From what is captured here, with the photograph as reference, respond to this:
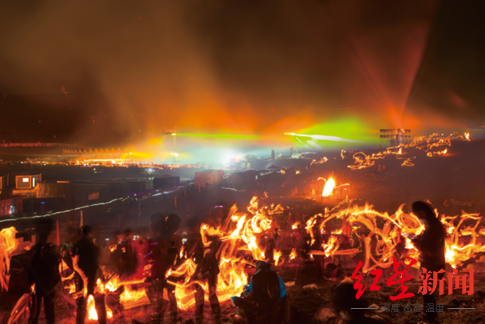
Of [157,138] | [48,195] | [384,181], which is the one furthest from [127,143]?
[384,181]

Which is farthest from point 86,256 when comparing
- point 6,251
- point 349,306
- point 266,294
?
point 349,306

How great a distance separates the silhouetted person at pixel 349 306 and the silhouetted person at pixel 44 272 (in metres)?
4.12

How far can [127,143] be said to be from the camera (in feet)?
283

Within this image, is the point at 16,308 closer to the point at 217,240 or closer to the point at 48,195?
the point at 217,240

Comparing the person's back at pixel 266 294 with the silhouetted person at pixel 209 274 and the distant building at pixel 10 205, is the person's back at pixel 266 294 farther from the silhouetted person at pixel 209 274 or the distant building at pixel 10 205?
the distant building at pixel 10 205

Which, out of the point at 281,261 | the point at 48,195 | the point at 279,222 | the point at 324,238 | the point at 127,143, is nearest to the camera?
the point at 281,261

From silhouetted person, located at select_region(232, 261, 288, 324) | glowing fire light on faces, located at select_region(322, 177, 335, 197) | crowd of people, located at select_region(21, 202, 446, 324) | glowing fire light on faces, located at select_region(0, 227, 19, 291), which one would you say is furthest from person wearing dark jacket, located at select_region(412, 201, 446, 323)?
glowing fire light on faces, located at select_region(322, 177, 335, 197)

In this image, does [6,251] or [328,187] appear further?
[328,187]

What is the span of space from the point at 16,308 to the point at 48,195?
2348cm

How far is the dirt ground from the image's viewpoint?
4.97 m

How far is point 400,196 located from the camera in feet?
73.0

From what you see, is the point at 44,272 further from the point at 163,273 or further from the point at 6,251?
the point at 6,251

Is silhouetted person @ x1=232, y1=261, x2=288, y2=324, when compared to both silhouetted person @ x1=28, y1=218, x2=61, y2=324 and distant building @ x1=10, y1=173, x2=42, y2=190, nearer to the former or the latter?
silhouetted person @ x1=28, y1=218, x2=61, y2=324

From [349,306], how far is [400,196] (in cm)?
2333
